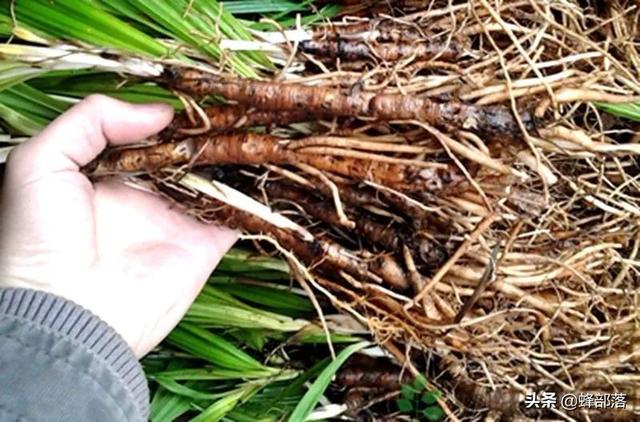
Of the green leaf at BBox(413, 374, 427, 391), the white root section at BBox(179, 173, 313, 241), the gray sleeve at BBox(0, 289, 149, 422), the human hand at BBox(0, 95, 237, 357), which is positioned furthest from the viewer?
the green leaf at BBox(413, 374, 427, 391)

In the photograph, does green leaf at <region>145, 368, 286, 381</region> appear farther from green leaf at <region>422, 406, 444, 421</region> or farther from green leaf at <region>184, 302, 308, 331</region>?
green leaf at <region>422, 406, 444, 421</region>

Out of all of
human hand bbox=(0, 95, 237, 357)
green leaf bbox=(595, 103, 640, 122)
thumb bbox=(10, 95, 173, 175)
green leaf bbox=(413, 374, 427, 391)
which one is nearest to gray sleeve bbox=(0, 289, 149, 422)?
human hand bbox=(0, 95, 237, 357)

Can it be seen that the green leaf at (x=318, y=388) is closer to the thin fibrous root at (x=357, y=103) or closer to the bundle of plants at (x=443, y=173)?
the bundle of plants at (x=443, y=173)

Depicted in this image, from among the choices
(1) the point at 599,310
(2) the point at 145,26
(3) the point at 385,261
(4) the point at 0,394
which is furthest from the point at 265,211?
→ (1) the point at 599,310

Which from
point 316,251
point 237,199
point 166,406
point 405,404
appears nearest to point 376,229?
point 316,251

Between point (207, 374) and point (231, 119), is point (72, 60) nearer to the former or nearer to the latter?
point (231, 119)

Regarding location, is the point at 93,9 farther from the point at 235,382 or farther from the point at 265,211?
the point at 235,382

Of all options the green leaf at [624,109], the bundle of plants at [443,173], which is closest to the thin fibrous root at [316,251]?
the bundle of plants at [443,173]
